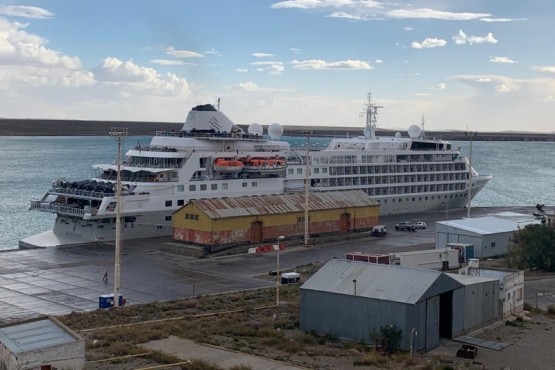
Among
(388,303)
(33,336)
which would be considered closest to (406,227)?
(388,303)

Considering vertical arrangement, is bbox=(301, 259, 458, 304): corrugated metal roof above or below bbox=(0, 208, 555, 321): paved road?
above

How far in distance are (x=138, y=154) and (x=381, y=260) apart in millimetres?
21357

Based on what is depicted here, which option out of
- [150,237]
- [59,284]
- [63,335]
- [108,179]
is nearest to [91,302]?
[59,284]

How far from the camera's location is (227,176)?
46.2 meters

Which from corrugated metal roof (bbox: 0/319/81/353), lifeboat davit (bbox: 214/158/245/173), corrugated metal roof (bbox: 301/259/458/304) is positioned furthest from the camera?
lifeboat davit (bbox: 214/158/245/173)

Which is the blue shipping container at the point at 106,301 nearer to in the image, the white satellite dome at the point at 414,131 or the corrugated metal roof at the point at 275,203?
the corrugated metal roof at the point at 275,203

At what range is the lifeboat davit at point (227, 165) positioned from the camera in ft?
149

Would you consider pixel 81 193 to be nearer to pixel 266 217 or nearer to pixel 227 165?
pixel 227 165

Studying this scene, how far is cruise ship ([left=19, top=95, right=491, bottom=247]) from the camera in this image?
4084cm

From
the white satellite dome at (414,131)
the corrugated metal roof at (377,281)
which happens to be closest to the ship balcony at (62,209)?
the corrugated metal roof at (377,281)

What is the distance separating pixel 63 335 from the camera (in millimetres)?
16359

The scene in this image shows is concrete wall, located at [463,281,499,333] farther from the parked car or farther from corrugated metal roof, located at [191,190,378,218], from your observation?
the parked car

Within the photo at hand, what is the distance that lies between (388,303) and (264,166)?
95.2 ft

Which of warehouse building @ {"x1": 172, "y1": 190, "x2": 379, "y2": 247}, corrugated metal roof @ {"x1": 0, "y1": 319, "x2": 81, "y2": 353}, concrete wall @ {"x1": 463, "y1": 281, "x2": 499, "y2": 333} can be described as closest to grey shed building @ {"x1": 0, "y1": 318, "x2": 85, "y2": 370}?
corrugated metal roof @ {"x1": 0, "y1": 319, "x2": 81, "y2": 353}
